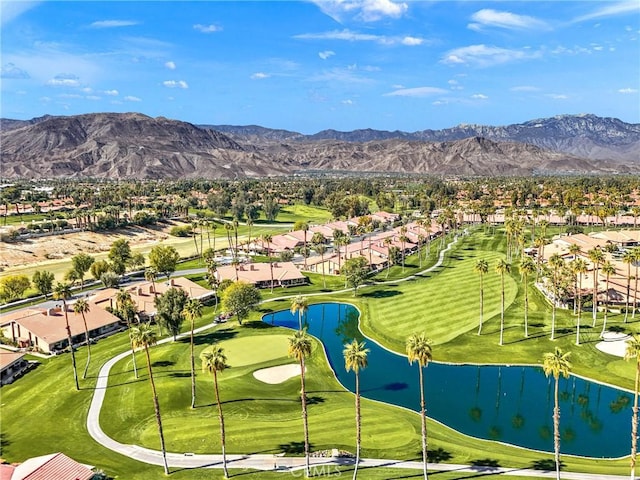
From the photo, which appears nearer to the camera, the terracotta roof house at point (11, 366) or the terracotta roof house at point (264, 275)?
the terracotta roof house at point (11, 366)

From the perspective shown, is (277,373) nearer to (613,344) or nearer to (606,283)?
(613,344)

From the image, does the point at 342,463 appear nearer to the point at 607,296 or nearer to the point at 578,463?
the point at 578,463

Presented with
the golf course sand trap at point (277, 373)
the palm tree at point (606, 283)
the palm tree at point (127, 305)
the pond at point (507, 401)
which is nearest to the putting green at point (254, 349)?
the golf course sand trap at point (277, 373)

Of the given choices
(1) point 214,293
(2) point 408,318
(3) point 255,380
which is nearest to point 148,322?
(1) point 214,293

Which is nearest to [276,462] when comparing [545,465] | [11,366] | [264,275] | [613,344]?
[545,465]

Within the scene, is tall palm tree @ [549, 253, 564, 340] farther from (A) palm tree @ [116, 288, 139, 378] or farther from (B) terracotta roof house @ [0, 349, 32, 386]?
(B) terracotta roof house @ [0, 349, 32, 386]

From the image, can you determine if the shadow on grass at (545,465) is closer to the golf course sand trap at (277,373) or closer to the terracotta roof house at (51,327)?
the golf course sand trap at (277,373)

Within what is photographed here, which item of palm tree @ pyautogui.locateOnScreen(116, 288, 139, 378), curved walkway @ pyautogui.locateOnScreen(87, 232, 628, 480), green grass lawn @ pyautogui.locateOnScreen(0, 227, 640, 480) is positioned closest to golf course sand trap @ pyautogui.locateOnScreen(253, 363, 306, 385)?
green grass lawn @ pyautogui.locateOnScreen(0, 227, 640, 480)
